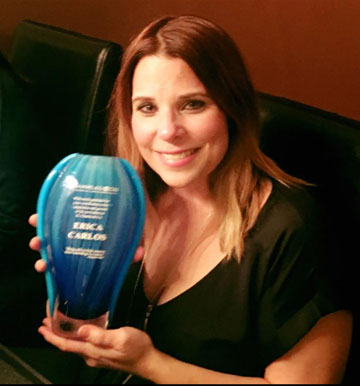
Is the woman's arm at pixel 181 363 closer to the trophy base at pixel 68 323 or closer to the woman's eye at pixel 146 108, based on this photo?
the trophy base at pixel 68 323

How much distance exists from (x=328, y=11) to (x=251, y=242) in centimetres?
68

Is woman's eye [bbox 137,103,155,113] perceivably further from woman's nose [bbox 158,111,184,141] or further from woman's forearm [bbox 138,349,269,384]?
woman's forearm [bbox 138,349,269,384]

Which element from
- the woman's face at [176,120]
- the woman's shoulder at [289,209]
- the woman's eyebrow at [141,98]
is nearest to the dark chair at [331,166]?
the woman's shoulder at [289,209]

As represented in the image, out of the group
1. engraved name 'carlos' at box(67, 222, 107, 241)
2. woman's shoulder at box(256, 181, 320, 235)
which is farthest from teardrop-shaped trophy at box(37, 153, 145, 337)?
woman's shoulder at box(256, 181, 320, 235)

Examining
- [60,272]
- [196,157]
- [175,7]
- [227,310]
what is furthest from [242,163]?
[175,7]

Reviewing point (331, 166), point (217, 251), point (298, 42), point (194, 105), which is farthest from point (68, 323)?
point (298, 42)

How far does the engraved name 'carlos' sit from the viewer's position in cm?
71

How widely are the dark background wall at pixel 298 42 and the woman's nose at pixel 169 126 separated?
0.44 m

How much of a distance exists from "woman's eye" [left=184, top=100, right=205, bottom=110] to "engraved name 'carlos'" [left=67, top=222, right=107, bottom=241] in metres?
0.22

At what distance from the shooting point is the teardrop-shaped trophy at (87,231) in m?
0.72

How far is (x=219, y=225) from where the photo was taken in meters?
0.90

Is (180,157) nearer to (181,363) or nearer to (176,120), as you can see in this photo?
(176,120)

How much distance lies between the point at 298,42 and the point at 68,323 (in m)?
0.89

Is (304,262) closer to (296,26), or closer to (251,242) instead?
(251,242)
